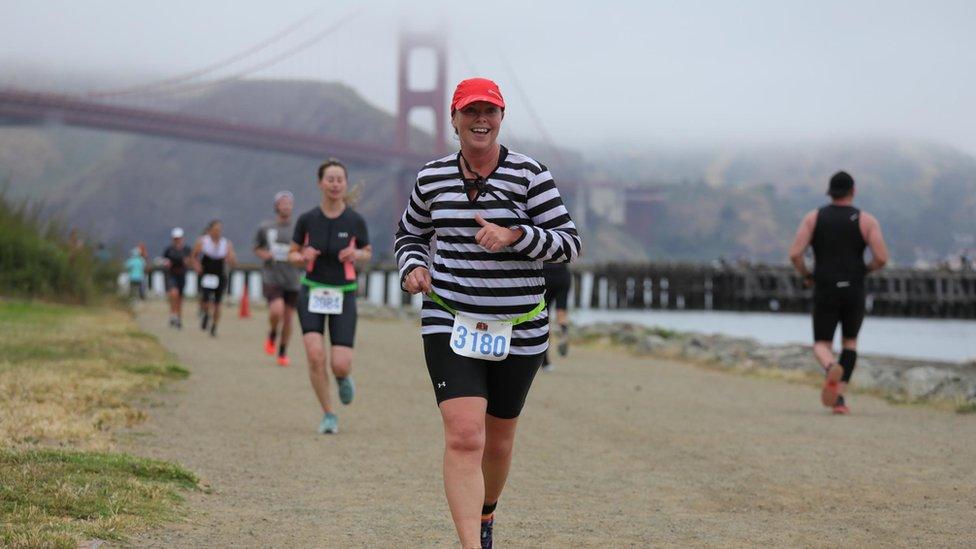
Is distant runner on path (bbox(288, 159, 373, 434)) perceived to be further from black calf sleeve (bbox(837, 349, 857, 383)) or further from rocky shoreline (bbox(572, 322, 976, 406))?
rocky shoreline (bbox(572, 322, 976, 406))

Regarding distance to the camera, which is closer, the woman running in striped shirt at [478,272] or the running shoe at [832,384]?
the woman running in striped shirt at [478,272]

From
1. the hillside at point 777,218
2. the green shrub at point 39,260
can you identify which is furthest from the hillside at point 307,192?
the green shrub at point 39,260

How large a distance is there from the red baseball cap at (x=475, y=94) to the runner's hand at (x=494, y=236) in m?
0.39

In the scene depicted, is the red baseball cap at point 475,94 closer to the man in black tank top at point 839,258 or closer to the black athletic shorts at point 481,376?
the black athletic shorts at point 481,376

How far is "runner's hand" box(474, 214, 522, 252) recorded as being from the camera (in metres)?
4.83

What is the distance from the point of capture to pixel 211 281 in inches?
811

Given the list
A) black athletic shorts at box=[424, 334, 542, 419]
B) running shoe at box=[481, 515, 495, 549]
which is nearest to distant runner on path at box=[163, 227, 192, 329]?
running shoe at box=[481, 515, 495, 549]

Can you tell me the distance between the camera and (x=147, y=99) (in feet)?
269

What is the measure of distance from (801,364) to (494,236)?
45.6ft

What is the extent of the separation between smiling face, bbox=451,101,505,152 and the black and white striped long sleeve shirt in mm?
125

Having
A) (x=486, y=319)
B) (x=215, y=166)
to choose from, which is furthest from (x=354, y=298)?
(x=215, y=166)

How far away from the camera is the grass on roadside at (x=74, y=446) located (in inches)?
217

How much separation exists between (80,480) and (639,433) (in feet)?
15.5

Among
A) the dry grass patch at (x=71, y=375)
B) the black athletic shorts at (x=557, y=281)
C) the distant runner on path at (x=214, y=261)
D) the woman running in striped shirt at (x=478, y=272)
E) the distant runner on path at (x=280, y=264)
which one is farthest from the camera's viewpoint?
the distant runner on path at (x=214, y=261)
